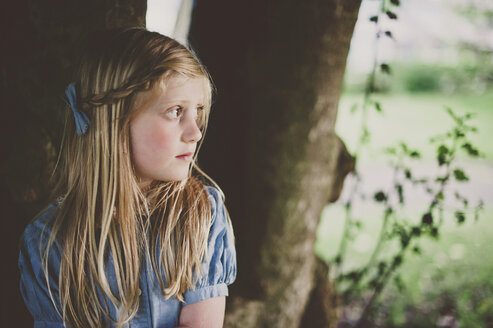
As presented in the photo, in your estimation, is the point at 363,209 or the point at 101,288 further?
the point at 363,209

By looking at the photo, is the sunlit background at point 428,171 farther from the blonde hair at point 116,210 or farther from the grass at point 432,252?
the blonde hair at point 116,210

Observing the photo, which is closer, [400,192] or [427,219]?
[427,219]

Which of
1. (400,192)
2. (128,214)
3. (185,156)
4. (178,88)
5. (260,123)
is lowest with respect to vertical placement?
(128,214)

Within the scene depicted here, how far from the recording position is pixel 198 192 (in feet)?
5.49

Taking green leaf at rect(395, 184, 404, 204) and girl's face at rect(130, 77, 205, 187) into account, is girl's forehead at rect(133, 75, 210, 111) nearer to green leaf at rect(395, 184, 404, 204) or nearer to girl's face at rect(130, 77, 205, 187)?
girl's face at rect(130, 77, 205, 187)

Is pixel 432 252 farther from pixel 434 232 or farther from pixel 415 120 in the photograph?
pixel 415 120

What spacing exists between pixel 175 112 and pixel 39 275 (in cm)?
79

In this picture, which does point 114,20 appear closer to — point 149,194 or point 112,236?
point 149,194

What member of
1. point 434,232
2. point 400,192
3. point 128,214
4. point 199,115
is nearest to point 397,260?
point 434,232

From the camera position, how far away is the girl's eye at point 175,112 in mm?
1454

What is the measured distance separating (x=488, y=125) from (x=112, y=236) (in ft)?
29.1

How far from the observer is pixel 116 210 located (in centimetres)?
155

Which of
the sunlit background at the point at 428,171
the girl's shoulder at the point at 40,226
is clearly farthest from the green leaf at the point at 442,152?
the girl's shoulder at the point at 40,226

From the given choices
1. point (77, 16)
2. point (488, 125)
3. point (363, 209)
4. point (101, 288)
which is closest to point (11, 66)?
point (77, 16)
